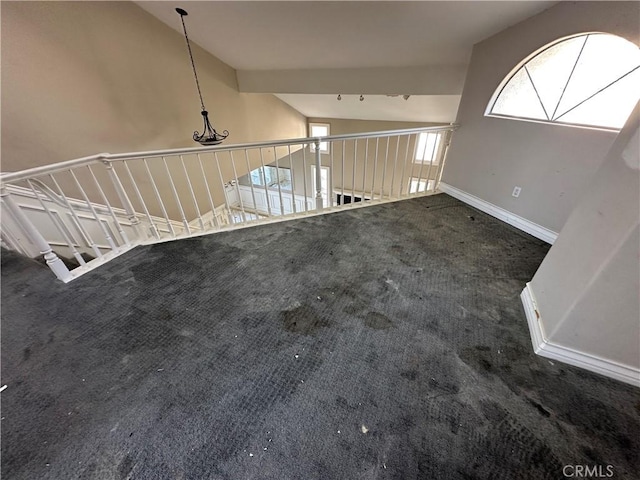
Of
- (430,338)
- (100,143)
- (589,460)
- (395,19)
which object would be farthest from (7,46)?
(589,460)

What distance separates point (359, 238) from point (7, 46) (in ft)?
11.6

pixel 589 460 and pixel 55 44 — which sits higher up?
pixel 55 44

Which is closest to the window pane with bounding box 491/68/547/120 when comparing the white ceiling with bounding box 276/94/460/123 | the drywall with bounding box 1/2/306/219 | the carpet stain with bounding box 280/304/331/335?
the white ceiling with bounding box 276/94/460/123

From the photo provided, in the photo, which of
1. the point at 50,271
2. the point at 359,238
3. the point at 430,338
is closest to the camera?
the point at 430,338

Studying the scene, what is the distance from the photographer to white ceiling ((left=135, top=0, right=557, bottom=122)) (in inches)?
84.8

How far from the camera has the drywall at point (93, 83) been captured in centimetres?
229

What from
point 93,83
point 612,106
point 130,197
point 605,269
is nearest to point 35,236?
point 130,197

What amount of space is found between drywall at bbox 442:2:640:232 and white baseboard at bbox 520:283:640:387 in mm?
1261

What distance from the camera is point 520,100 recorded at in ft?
7.59

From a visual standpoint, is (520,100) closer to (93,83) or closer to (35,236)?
(35,236)

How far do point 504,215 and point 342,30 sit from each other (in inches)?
103

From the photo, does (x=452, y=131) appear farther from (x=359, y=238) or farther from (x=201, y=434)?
A: (x=201, y=434)

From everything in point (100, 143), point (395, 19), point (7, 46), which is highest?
point (395, 19)

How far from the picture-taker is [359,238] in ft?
7.65
